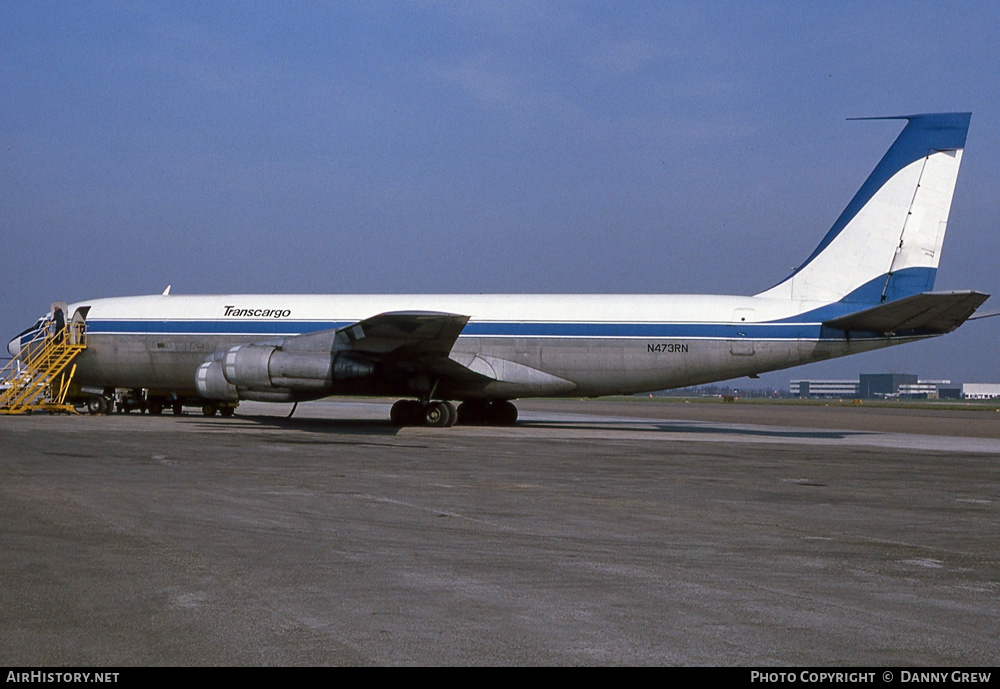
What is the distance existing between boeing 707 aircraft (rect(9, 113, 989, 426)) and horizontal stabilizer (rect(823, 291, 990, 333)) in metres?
0.05

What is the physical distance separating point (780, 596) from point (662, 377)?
2121 cm

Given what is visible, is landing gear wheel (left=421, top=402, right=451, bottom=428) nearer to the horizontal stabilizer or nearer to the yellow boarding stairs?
the horizontal stabilizer

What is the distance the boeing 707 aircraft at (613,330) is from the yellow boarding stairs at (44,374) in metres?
5.38

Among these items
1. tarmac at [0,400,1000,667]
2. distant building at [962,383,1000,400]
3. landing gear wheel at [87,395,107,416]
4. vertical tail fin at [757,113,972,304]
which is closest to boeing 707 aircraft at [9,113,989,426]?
vertical tail fin at [757,113,972,304]

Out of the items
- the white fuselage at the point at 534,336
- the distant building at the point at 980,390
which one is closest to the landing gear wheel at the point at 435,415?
the white fuselage at the point at 534,336

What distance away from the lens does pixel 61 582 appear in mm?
6746

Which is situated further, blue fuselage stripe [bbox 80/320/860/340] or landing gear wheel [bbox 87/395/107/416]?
landing gear wheel [bbox 87/395/107/416]

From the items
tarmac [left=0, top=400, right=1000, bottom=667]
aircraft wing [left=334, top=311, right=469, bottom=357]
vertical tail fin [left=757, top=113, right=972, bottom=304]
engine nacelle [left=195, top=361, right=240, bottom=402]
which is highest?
vertical tail fin [left=757, top=113, right=972, bottom=304]

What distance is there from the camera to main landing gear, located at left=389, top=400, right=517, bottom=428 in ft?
94.3

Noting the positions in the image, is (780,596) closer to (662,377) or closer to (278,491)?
(278,491)

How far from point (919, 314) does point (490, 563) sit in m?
19.5

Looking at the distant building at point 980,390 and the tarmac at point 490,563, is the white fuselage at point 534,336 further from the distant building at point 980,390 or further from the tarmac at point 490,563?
the distant building at point 980,390

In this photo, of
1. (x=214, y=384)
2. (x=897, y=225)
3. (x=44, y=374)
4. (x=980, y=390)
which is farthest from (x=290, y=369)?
(x=980, y=390)
